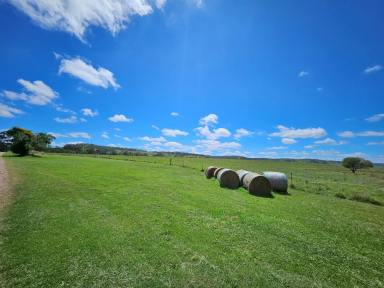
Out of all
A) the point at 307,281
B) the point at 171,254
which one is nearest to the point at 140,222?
the point at 171,254

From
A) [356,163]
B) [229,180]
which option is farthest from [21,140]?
[356,163]

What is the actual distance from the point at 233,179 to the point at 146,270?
1709 cm

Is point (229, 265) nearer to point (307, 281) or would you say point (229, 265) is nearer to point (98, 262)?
point (307, 281)

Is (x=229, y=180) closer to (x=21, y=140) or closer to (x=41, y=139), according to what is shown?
(x=21, y=140)

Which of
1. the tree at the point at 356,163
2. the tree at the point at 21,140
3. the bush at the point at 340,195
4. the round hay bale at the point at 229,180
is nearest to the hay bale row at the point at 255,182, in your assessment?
the round hay bale at the point at 229,180

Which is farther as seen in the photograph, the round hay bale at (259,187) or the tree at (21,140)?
the tree at (21,140)

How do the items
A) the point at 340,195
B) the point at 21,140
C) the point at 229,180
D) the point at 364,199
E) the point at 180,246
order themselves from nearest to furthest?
1. the point at 180,246
2. the point at 364,199
3. the point at 340,195
4. the point at 229,180
5. the point at 21,140

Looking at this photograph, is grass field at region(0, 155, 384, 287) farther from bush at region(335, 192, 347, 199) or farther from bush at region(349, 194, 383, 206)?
bush at region(335, 192, 347, 199)

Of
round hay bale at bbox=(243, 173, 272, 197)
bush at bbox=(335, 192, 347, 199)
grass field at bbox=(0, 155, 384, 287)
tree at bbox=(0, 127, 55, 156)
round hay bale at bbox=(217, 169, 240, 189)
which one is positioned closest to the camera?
grass field at bbox=(0, 155, 384, 287)

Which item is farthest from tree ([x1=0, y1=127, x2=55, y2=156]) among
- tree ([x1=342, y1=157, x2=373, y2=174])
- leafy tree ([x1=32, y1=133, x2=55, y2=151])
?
tree ([x1=342, y1=157, x2=373, y2=174])

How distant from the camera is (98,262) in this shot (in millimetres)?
6457

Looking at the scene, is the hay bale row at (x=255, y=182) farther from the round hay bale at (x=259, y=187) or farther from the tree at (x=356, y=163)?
the tree at (x=356, y=163)

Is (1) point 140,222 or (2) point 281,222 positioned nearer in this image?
(1) point 140,222

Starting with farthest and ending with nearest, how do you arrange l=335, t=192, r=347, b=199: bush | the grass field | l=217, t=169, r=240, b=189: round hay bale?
l=217, t=169, r=240, b=189: round hay bale → l=335, t=192, r=347, b=199: bush → the grass field
